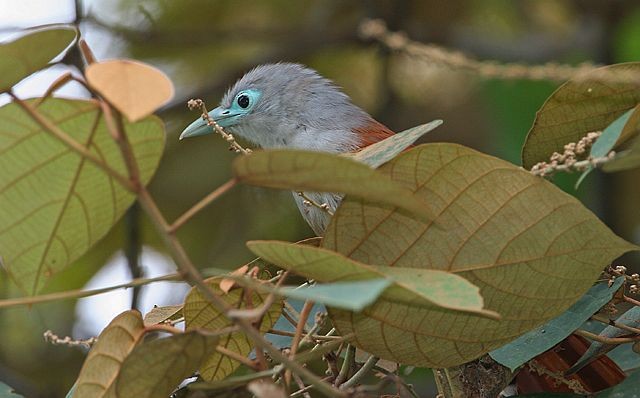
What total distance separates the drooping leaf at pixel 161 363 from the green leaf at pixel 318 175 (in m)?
0.31

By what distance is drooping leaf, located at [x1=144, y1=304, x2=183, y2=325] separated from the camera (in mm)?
2197

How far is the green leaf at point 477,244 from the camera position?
1.78 m

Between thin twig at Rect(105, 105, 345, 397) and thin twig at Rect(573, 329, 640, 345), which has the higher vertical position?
thin twig at Rect(105, 105, 345, 397)

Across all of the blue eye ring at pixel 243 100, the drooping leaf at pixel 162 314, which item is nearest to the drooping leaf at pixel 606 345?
the drooping leaf at pixel 162 314

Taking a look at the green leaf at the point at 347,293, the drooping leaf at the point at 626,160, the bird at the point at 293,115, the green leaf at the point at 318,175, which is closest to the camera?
the green leaf at the point at 347,293

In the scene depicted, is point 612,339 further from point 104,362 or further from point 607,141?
point 104,362

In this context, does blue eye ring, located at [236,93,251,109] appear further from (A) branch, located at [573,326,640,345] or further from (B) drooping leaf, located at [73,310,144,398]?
(B) drooping leaf, located at [73,310,144,398]

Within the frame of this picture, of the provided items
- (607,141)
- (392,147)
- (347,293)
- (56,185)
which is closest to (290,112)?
(392,147)

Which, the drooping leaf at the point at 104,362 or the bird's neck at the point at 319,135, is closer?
the drooping leaf at the point at 104,362

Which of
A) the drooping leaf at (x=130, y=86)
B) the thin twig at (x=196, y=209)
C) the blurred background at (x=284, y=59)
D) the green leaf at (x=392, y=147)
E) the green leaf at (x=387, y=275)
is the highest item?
the drooping leaf at (x=130, y=86)

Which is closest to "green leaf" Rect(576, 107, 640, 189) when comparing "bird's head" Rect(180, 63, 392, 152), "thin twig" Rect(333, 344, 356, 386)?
"thin twig" Rect(333, 344, 356, 386)

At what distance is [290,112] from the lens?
421 centimetres

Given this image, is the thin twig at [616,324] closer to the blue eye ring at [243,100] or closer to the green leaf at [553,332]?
the green leaf at [553,332]

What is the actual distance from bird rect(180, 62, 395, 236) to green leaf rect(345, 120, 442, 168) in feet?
5.99
